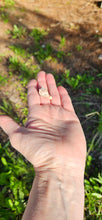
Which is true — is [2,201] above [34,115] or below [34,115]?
below

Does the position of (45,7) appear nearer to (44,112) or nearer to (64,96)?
(64,96)

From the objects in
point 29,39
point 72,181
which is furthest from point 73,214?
point 29,39

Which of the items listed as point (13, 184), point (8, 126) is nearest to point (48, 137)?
point (8, 126)

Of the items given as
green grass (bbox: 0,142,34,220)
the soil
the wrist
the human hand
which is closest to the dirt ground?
the soil

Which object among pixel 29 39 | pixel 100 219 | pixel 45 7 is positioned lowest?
pixel 100 219

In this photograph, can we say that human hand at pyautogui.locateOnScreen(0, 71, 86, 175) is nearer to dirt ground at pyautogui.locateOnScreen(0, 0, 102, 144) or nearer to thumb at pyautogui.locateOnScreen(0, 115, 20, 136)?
thumb at pyautogui.locateOnScreen(0, 115, 20, 136)

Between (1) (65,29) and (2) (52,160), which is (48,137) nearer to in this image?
(2) (52,160)

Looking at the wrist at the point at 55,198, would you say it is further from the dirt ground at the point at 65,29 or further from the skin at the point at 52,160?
the dirt ground at the point at 65,29
